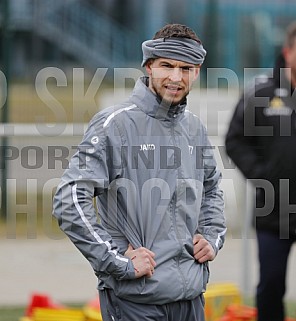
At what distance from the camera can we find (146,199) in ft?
14.2

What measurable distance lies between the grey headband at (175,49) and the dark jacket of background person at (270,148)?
70.7 inches

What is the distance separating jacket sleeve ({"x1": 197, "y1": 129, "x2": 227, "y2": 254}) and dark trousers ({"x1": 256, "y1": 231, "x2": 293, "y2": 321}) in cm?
141

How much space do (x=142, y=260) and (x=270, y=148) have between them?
206cm

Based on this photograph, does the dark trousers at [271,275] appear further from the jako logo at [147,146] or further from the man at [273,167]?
the jako logo at [147,146]

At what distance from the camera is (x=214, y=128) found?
9.70m

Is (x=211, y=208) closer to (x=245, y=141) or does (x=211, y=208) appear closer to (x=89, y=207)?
(x=89, y=207)

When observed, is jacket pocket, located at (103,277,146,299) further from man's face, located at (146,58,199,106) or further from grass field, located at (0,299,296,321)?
grass field, located at (0,299,296,321)

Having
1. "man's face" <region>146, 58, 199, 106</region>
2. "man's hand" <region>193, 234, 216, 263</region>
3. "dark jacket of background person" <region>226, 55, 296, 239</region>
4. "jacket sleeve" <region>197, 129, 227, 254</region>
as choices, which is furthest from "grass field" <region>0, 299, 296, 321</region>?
"man's face" <region>146, 58, 199, 106</region>

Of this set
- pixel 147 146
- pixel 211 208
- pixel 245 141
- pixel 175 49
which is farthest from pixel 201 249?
pixel 245 141

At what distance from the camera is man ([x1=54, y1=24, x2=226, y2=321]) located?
4.27 meters

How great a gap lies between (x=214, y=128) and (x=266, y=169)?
3.57 metres

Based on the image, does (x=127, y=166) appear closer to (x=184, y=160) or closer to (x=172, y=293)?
(x=184, y=160)

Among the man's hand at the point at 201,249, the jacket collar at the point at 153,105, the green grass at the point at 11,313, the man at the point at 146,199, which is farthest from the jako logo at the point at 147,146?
the green grass at the point at 11,313

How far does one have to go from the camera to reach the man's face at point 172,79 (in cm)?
436
